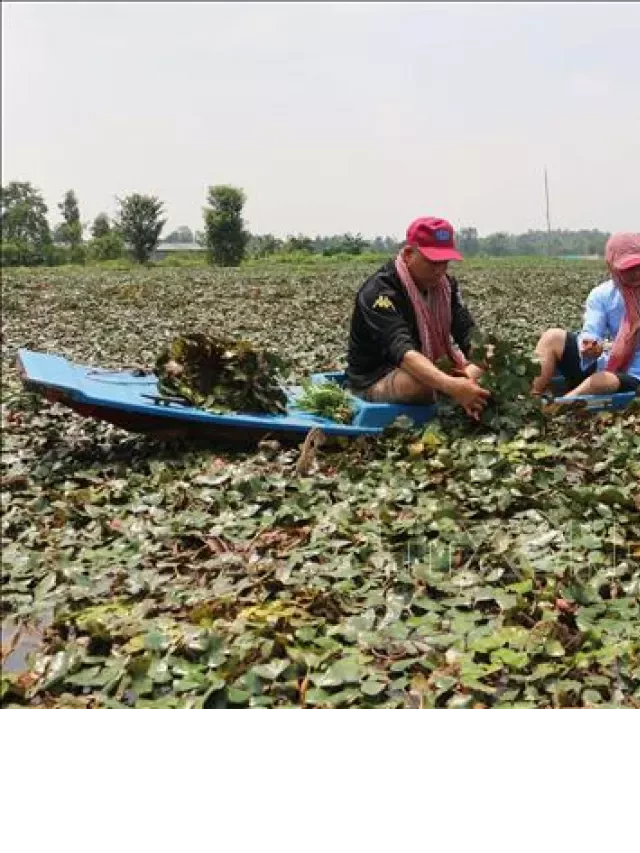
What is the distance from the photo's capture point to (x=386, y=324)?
123 inches

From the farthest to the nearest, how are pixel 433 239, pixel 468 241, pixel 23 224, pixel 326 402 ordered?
pixel 326 402
pixel 433 239
pixel 468 241
pixel 23 224

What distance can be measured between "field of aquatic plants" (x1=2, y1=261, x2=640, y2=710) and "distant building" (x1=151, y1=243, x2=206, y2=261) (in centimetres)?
35

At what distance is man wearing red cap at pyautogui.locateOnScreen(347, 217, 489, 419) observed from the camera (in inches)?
116

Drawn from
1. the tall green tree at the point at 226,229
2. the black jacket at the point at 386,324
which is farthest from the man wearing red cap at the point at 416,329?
the tall green tree at the point at 226,229

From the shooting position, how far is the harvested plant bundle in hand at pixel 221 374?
10.6 ft

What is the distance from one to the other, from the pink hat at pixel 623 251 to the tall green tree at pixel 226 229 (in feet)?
2.77

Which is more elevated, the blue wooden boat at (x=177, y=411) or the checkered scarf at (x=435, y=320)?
the checkered scarf at (x=435, y=320)

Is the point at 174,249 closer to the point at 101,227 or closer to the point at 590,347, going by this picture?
the point at 101,227

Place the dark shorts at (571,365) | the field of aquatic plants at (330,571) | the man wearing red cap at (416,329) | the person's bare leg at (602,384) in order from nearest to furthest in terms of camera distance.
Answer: the field of aquatic plants at (330,571) < the man wearing red cap at (416,329) < the person's bare leg at (602,384) < the dark shorts at (571,365)

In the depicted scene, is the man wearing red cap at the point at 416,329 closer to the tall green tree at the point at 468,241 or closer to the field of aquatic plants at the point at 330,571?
the field of aquatic plants at the point at 330,571

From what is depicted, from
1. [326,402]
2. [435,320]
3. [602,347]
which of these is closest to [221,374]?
[326,402]

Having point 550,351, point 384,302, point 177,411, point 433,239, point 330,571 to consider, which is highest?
point 433,239

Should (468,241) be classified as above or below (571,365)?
above

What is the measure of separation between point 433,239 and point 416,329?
35 centimetres
